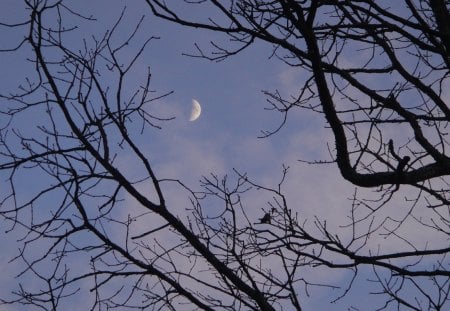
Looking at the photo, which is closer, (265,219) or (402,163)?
(402,163)

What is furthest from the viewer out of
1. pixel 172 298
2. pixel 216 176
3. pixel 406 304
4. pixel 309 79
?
pixel 216 176

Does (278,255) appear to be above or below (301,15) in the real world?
below

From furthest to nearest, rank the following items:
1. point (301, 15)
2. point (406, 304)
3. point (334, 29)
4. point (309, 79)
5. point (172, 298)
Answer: point (406, 304) < point (309, 79) < point (334, 29) < point (172, 298) < point (301, 15)

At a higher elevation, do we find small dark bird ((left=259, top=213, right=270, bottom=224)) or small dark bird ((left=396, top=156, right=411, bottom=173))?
small dark bird ((left=259, top=213, right=270, bottom=224))

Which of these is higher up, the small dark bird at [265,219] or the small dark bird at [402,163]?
the small dark bird at [265,219]

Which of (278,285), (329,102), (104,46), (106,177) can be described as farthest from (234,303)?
(104,46)

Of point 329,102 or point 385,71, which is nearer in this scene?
point 329,102

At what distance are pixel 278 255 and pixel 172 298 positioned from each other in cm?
98

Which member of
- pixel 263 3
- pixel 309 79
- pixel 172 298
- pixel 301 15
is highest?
pixel 263 3

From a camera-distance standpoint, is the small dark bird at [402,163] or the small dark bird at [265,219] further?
the small dark bird at [265,219]

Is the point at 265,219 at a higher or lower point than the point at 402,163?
higher

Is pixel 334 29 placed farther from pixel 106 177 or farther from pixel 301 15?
pixel 106 177

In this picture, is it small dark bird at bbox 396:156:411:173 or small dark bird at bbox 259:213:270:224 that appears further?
small dark bird at bbox 259:213:270:224

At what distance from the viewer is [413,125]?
130 inches
